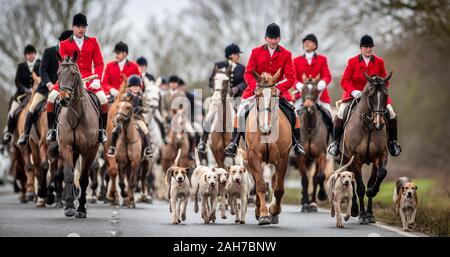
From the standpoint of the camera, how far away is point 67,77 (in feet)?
51.3

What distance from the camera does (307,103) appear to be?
20.6 m

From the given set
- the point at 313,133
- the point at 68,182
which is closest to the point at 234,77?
the point at 313,133

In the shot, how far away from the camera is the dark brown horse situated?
802 inches

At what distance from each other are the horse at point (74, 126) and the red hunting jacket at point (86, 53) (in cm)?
67

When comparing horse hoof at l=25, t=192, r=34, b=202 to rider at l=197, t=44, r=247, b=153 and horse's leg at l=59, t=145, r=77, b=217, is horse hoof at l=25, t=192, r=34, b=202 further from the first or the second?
horse's leg at l=59, t=145, r=77, b=217

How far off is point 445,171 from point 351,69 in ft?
59.5

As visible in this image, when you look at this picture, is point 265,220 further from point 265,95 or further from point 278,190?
point 265,95

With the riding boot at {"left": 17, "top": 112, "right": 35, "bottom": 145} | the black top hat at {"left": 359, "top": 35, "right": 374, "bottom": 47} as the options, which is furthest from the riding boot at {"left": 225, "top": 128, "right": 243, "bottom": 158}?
the riding boot at {"left": 17, "top": 112, "right": 35, "bottom": 145}

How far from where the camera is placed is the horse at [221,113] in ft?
66.8

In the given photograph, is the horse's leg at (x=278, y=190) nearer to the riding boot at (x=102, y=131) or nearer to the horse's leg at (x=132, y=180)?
the riding boot at (x=102, y=131)
